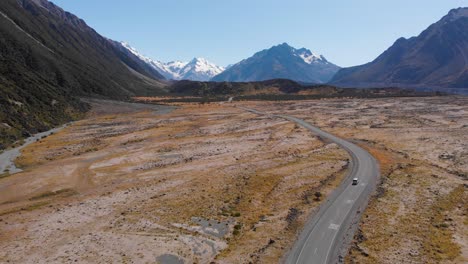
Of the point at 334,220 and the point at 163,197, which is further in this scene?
the point at 163,197

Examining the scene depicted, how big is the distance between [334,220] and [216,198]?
61.2 feet

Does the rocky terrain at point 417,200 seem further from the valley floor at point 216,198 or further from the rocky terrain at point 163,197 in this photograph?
the rocky terrain at point 163,197

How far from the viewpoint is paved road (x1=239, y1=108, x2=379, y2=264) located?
3794cm

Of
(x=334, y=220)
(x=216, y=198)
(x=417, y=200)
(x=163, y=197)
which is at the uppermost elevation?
(x=163, y=197)

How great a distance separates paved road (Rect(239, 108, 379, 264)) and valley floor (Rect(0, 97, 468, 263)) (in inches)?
62.3

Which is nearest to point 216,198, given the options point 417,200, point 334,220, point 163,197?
point 163,197

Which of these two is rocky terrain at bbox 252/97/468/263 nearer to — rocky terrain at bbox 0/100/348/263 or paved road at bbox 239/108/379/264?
paved road at bbox 239/108/379/264

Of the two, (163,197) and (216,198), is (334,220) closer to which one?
(216,198)

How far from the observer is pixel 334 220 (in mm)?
46688

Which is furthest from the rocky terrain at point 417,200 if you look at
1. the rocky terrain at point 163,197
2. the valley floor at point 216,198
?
the rocky terrain at point 163,197

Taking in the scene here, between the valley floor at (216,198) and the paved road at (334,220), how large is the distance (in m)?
1.58

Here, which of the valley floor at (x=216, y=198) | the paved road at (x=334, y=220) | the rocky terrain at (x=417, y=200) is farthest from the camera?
the valley floor at (x=216, y=198)

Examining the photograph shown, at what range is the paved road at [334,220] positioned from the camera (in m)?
→ 37.9

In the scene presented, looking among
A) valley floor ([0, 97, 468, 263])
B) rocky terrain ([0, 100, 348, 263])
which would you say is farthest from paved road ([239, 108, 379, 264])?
Answer: rocky terrain ([0, 100, 348, 263])
